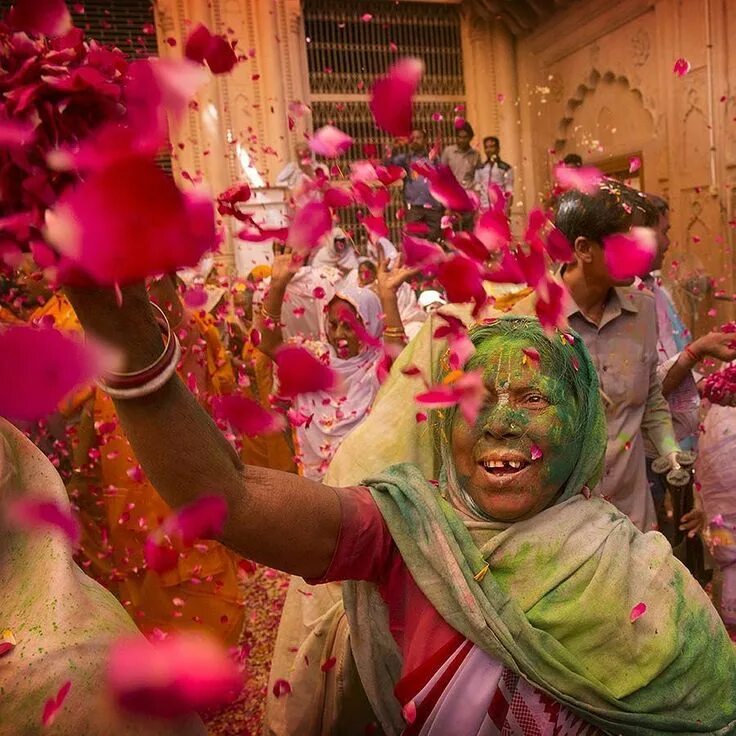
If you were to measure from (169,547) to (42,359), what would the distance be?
254 centimetres

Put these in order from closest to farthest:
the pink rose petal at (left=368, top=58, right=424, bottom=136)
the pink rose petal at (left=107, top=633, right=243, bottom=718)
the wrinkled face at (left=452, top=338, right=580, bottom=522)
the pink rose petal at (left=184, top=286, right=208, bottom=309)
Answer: the pink rose petal at (left=107, top=633, right=243, bottom=718)
the wrinkled face at (left=452, top=338, right=580, bottom=522)
the pink rose petal at (left=368, top=58, right=424, bottom=136)
the pink rose petal at (left=184, top=286, right=208, bottom=309)

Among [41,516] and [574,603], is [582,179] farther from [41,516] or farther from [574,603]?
[41,516]

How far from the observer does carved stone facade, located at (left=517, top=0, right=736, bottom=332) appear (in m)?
8.55

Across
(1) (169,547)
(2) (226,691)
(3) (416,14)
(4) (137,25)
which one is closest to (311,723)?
(2) (226,691)

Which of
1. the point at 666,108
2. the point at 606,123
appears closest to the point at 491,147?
the point at 606,123

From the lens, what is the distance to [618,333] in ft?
9.16

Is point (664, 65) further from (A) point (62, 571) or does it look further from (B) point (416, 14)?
(A) point (62, 571)

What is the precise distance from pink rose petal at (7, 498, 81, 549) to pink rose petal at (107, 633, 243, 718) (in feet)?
0.67

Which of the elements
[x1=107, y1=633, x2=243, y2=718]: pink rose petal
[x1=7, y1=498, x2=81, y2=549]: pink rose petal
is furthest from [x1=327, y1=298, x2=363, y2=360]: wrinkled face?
[x1=107, y1=633, x2=243, y2=718]: pink rose petal

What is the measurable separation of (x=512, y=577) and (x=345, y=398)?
3025 millimetres

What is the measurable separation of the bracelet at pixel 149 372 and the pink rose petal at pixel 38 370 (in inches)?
1.6

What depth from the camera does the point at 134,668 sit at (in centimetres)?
112

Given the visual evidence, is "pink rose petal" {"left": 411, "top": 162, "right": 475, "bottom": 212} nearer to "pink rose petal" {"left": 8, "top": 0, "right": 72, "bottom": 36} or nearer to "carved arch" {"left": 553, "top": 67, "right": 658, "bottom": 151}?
"pink rose petal" {"left": 8, "top": 0, "right": 72, "bottom": 36}

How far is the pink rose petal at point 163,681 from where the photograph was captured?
1086 millimetres
